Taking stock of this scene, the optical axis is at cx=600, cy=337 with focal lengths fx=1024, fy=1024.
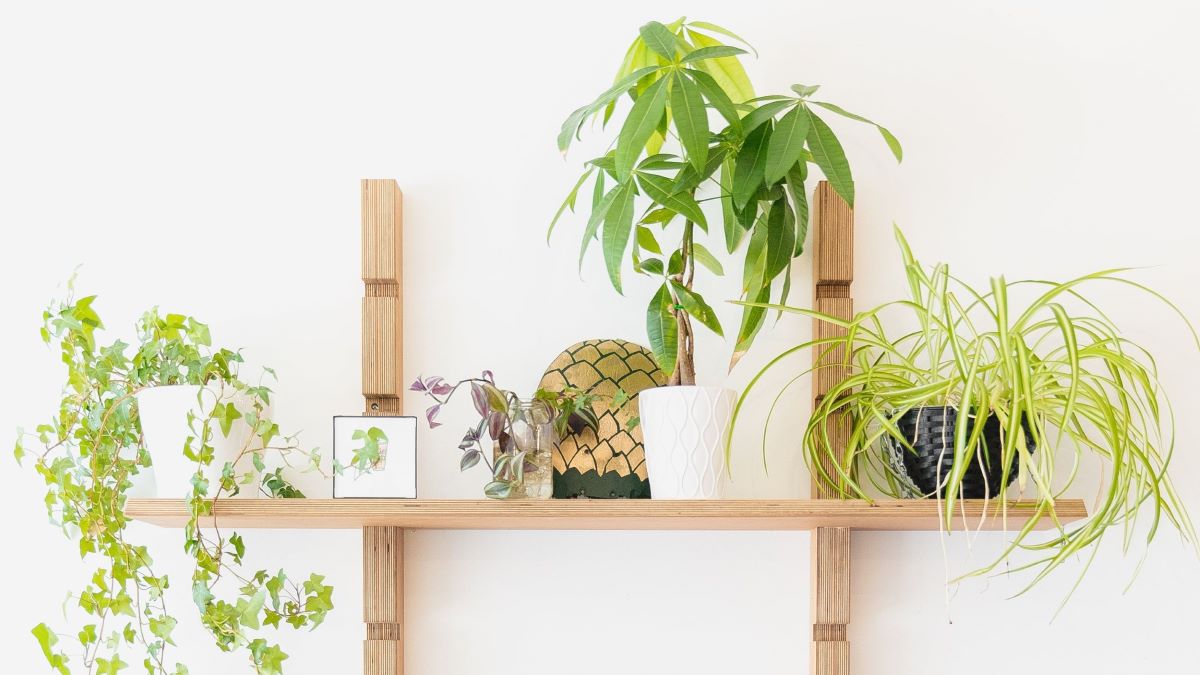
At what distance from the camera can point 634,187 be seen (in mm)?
1107

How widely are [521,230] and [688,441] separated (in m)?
0.38

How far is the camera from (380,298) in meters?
1.25

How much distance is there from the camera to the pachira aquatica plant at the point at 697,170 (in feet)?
3.49

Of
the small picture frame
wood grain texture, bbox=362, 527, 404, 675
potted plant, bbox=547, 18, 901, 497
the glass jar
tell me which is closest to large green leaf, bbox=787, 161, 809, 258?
potted plant, bbox=547, 18, 901, 497

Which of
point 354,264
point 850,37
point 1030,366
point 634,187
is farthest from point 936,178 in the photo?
point 354,264

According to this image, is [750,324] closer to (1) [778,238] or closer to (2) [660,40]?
(1) [778,238]

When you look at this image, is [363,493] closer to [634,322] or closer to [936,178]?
[634,322]

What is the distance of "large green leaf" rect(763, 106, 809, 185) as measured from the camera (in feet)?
3.51

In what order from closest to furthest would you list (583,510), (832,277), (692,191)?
(583,510) < (692,191) < (832,277)

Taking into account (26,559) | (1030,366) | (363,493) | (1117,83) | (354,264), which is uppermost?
(1117,83)

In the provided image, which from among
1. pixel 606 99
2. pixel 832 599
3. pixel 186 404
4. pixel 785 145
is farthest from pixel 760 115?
pixel 186 404

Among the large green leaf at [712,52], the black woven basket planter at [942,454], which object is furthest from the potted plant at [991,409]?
the large green leaf at [712,52]

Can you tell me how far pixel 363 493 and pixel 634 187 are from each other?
44cm

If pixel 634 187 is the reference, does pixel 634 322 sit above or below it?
below
